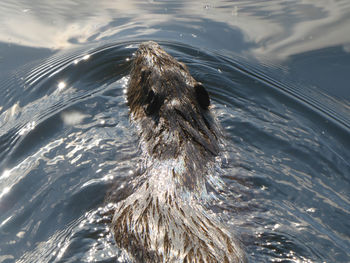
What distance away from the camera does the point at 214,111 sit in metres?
4.41

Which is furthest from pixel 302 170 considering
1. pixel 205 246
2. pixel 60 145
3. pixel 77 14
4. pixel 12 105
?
pixel 77 14

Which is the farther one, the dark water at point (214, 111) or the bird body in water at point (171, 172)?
the dark water at point (214, 111)

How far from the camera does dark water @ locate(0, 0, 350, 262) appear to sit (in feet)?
9.57

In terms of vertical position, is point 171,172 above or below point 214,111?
above

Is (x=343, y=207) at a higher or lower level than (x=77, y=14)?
lower

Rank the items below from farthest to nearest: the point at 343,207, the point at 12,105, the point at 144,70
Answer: the point at 12,105 → the point at 144,70 → the point at 343,207

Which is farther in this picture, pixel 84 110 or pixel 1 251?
pixel 84 110

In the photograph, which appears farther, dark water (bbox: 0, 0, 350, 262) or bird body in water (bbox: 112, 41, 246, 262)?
dark water (bbox: 0, 0, 350, 262)

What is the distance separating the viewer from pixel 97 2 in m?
6.98

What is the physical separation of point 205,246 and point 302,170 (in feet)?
5.69

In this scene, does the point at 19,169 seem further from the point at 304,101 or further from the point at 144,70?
the point at 304,101

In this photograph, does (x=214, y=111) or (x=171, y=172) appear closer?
(x=171, y=172)

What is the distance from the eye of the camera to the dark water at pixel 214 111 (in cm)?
292

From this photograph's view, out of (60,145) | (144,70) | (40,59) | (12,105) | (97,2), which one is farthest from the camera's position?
(97,2)
